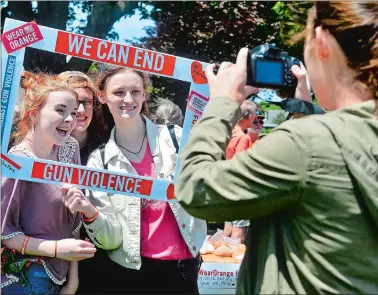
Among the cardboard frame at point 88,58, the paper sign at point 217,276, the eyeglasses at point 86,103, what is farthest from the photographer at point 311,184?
the paper sign at point 217,276

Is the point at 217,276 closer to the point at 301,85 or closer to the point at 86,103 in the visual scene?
the point at 86,103

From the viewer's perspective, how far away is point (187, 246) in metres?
2.87

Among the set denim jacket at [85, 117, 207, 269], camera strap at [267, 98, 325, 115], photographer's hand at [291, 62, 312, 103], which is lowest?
denim jacket at [85, 117, 207, 269]

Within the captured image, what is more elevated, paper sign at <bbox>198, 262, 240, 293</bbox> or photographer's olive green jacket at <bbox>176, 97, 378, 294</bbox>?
photographer's olive green jacket at <bbox>176, 97, 378, 294</bbox>

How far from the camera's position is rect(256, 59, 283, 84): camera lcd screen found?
4.78 feet

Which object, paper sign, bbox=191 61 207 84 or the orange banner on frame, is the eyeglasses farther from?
paper sign, bbox=191 61 207 84

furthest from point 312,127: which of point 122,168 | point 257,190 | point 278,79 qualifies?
point 122,168

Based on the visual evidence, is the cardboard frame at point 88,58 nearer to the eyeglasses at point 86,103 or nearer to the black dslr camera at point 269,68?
the eyeglasses at point 86,103

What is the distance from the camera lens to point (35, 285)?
2.60 metres

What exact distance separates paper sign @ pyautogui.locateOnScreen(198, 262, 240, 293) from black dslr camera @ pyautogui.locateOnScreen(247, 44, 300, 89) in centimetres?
171

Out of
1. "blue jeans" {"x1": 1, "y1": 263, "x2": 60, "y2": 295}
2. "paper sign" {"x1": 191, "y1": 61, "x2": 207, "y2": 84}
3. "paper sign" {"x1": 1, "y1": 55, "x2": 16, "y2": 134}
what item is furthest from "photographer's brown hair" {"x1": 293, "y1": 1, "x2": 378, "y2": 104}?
"blue jeans" {"x1": 1, "y1": 263, "x2": 60, "y2": 295}

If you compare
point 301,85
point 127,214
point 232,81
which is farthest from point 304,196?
point 127,214

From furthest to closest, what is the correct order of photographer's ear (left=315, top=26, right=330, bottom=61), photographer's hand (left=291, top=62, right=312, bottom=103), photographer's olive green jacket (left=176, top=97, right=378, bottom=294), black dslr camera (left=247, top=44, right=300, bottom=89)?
photographer's hand (left=291, top=62, right=312, bottom=103), black dslr camera (left=247, top=44, right=300, bottom=89), photographer's ear (left=315, top=26, right=330, bottom=61), photographer's olive green jacket (left=176, top=97, right=378, bottom=294)

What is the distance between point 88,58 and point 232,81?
1528mm
